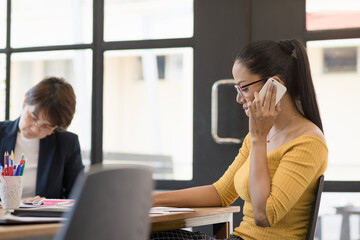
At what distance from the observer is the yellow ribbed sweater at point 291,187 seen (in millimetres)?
1691

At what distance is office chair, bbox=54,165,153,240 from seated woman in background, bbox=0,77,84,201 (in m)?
1.27

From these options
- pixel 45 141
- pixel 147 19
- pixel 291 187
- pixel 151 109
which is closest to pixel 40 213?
pixel 291 187

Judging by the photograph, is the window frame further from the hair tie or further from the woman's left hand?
the woman's left hand

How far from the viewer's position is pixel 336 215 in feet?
8.73

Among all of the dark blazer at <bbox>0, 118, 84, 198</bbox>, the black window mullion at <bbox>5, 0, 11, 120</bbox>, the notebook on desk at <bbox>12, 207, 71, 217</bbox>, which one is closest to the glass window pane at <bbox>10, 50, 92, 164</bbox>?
the black window mullion at <bbox>5, 0, 11, 120</bbox>

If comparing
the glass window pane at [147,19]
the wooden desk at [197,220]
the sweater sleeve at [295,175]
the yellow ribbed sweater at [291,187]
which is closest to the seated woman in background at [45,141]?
the glass window pane at [147,19]

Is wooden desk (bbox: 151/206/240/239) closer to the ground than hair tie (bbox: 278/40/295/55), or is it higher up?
closer to the ground

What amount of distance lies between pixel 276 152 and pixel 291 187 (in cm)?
17

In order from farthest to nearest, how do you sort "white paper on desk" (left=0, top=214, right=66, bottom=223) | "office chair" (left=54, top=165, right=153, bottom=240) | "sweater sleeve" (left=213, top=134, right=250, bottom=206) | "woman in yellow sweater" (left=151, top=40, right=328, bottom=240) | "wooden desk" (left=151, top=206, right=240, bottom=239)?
"sweater sleeve" (left=213, top=134, right=250, bottom=206) < "woman in yellow sweater" (left=151, top=40, right=328, bottom=240) < "wooden desk" (left=151, top=206, right=240, bottom=239) < "white paper on desk" (left=0, top=214, right=66, bottom=223) < "office chair" (left=54, top=165, right=153, bottom=240)

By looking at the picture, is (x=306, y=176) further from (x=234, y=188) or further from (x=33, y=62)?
(x=33, y=62)

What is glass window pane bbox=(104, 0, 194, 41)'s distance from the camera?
2.79 metres

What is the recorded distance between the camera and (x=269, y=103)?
1814 mm

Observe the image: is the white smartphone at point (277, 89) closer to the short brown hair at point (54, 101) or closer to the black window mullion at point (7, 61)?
the short brown hair at point (54, 101)

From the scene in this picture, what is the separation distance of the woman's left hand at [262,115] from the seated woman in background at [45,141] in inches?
37.6
